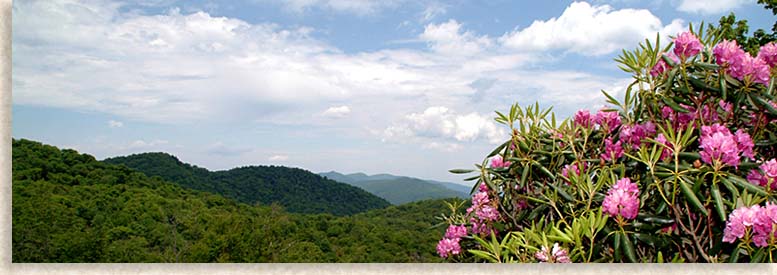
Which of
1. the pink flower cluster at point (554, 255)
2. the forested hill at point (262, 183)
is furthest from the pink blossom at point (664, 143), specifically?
the forested hill at point (262, 183)

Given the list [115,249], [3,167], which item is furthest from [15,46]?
[115,249]

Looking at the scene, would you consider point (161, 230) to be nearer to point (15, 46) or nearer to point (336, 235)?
point (336, 235)

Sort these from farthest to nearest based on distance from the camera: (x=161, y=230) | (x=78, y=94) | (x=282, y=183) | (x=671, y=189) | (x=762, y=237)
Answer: (x=282, y=183) < (x=161, y=230) < (x=78, y=94) < (x=671, y=189) < (x=762, y=237)

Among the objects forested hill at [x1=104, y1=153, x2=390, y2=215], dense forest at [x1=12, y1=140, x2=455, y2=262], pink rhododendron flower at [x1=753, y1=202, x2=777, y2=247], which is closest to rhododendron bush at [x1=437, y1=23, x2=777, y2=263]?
pink rhododendron flower at [x1=753, y1=202, x2=777, y2=247]

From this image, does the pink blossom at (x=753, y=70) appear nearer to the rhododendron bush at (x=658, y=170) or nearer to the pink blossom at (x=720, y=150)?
the rhododendron bush at (x=658, y=170)

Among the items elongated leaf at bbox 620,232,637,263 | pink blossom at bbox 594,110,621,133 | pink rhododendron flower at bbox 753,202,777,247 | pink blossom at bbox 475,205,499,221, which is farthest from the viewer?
pink blossom at bbox 475,205,499,221

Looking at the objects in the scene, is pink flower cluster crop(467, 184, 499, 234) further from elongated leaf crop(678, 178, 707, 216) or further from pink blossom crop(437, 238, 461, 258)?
elongated leaf crop(678, 178, 707, 216)
